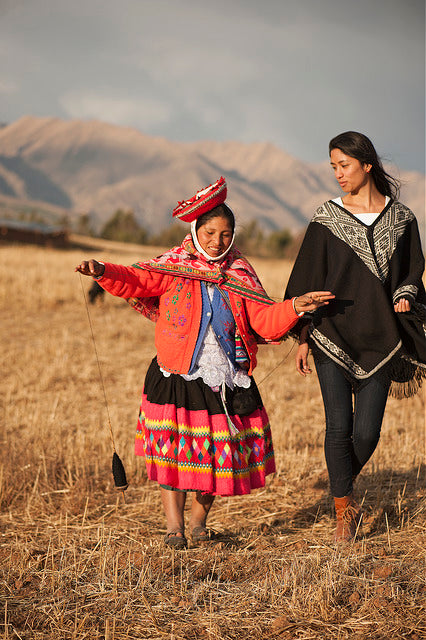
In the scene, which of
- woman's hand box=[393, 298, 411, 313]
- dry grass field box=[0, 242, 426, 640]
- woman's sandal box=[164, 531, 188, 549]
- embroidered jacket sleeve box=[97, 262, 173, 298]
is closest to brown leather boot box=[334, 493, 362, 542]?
dry grass field box=[0, 242, 426, 640]

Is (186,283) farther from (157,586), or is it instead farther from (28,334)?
(28,334)

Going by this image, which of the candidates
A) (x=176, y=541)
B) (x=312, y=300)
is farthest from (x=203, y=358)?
(x=176, y=541)

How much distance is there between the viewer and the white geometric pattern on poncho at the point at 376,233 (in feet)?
12.9

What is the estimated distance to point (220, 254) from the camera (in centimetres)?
411

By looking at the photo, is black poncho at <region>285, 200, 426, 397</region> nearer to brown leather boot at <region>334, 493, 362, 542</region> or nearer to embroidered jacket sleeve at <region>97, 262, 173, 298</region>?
brown leather boot at <region>334, 493, 362, 542</region>

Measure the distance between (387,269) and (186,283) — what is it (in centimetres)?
120

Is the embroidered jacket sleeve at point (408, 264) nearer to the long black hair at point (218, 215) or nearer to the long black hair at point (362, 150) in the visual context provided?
the long black hair at point (362, 150)

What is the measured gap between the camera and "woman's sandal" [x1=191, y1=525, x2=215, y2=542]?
4.18 metres

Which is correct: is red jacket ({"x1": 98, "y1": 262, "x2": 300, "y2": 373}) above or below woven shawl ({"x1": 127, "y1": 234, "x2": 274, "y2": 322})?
below

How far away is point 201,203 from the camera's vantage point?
397 cm

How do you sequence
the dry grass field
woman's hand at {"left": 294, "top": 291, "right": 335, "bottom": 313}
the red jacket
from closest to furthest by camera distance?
the dry grass field < woman's hand at {"left": 294, "top": 291, "right": 335, "bottom": 313} < the red jacket

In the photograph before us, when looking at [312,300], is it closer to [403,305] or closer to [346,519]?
[403,305]

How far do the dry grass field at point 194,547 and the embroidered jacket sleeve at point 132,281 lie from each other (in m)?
0.66

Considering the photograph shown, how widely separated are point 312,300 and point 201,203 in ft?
2.84
